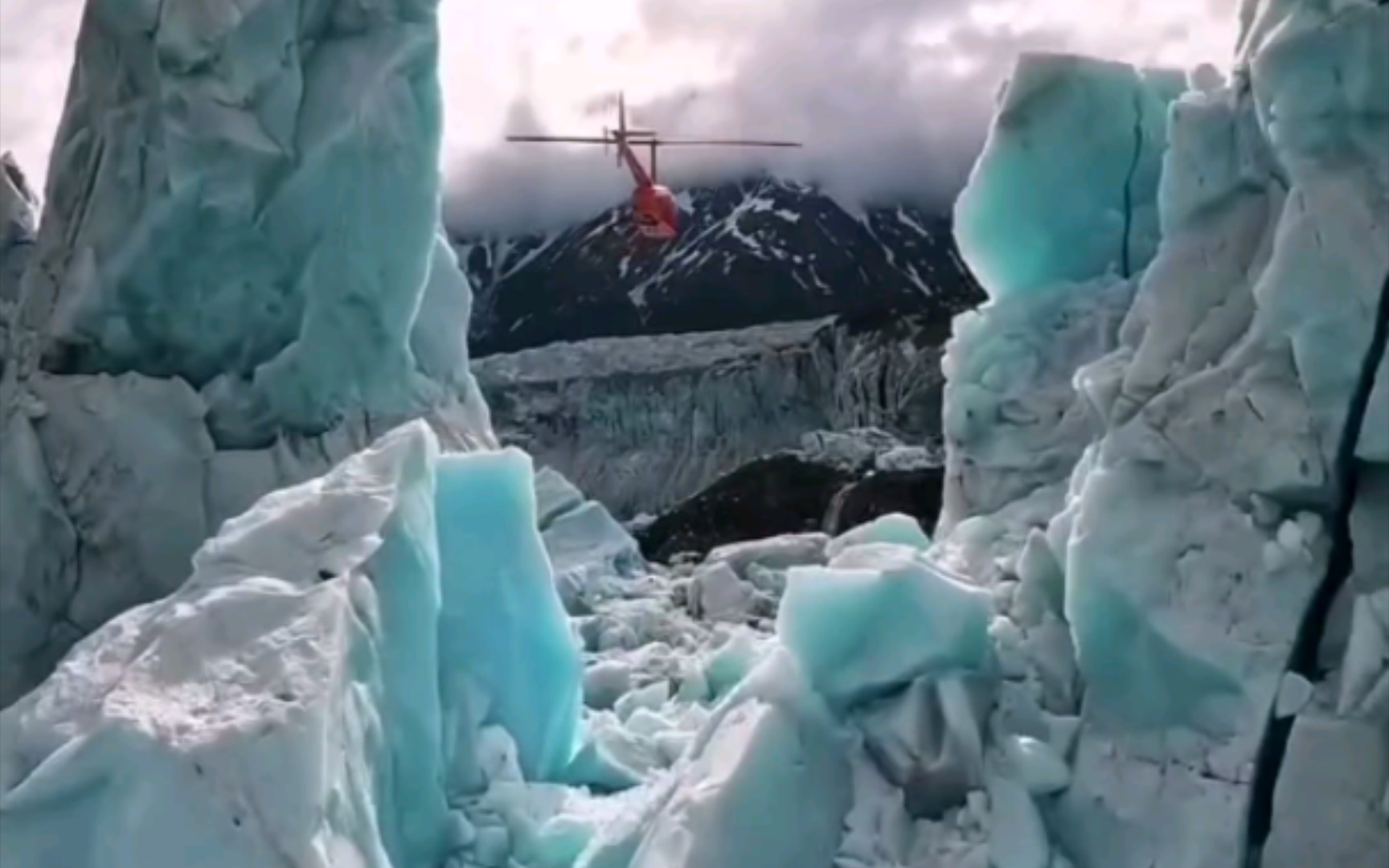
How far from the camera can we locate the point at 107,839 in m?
3.67

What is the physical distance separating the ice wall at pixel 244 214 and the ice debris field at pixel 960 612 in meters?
0.46

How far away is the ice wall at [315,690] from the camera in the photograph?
12.1 feet

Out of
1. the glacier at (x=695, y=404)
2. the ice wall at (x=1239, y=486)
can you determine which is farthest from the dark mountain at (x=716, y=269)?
the ice wall at (x=1239, y=486)

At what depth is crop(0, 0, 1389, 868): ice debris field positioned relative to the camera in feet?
13.6

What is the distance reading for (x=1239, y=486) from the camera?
470 centimetres

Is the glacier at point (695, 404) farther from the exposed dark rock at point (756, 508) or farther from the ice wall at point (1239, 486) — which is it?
the ice wall at point (1239, 486)

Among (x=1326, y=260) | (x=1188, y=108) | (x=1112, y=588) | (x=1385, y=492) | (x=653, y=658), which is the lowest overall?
(x=653, y=658)

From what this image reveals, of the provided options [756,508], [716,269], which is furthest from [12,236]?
[716,269]

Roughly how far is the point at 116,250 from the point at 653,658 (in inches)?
136

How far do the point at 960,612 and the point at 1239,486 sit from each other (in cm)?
89

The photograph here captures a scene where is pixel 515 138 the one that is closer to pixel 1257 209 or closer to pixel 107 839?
pixel 1257 209

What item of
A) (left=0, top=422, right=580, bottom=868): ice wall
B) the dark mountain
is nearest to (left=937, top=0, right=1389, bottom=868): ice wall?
(left=0, top=422, right=580, bottom=868): ice wall

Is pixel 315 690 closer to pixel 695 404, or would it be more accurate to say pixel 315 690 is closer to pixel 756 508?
pixel 756 508

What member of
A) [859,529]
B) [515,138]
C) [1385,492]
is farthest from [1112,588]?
[515,138]
